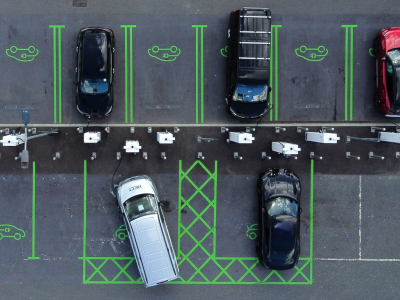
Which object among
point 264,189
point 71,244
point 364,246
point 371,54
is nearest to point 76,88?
point 71,244

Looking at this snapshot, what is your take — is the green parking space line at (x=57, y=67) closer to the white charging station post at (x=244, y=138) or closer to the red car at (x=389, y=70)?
the white charging station post at (x=244, y=138)

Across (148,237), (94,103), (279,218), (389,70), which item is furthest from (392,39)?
(148,237)

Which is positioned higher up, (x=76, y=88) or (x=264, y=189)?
(x=76, y=88)

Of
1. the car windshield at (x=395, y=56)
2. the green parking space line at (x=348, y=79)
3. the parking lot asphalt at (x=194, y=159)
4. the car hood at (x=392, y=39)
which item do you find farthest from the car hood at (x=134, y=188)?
the car hood at (x=392, y=39)

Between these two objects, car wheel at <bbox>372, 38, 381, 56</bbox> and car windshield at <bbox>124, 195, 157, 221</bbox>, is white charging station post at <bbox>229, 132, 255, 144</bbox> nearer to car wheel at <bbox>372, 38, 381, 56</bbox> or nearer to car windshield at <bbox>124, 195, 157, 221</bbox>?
car windshield at <bbox>124, 195, 157, 221</bbox>

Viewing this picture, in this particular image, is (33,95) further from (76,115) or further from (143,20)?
(143,20)

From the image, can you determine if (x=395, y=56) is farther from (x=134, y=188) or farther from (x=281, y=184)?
(x=134, y=188)

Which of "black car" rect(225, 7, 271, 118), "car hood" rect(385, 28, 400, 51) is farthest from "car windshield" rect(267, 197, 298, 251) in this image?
"car hood" rect(385, 28, 400, 51)
